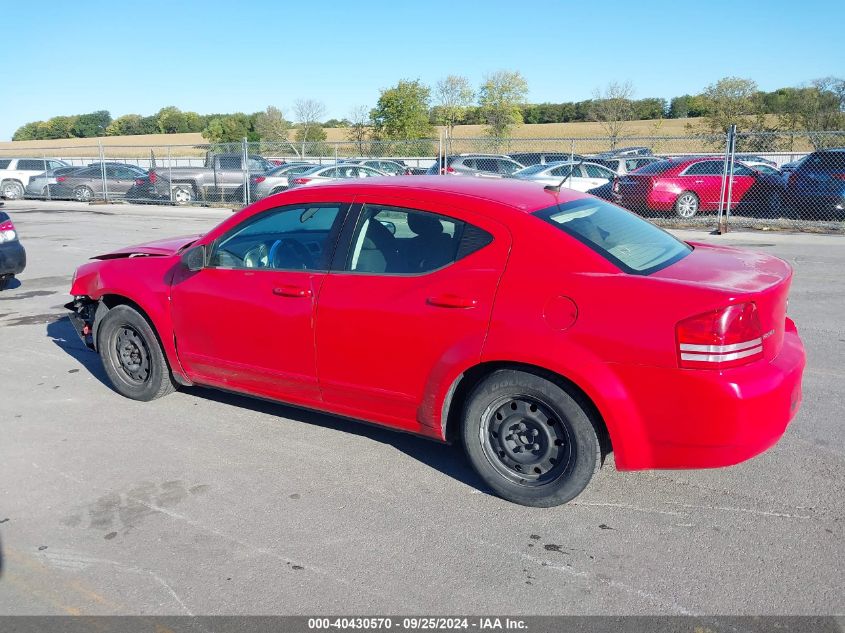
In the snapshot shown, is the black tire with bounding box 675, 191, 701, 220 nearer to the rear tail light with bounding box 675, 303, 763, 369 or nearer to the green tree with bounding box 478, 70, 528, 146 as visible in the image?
the rear tail light with bounding box 675, 303, 763, 369

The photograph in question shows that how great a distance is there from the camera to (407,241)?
403 centimetres

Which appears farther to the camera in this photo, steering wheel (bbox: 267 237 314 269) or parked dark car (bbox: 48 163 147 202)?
parked dark car (bbox: 48 163 147 202)

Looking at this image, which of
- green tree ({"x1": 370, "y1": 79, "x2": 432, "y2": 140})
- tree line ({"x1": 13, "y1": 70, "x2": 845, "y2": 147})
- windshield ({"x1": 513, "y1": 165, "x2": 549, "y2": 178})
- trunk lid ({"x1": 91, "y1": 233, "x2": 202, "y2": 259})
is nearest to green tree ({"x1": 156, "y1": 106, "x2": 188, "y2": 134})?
tree line ({"x1": 13, "y1": 70, "x2": 845, "y2": 147})

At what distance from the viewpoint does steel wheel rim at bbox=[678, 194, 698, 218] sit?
16609mm

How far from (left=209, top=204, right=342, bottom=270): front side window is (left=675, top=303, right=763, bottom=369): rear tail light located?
203 cm

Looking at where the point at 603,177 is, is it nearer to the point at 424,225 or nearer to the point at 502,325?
the point at 424,225

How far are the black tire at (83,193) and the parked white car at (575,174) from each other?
610 inches

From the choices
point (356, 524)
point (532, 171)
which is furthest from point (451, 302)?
point (532, 171)

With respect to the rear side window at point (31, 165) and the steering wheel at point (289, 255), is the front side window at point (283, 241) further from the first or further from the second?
the rear side window at point (31, 165)

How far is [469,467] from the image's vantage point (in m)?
4.27

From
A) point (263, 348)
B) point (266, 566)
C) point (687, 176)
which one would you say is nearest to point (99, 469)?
point (263, 348)

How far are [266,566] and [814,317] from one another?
6.52 meters

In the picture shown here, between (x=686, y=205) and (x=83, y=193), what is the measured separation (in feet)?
67.0

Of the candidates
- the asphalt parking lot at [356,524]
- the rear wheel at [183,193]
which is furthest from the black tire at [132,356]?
the rear wheel at [183,193]
